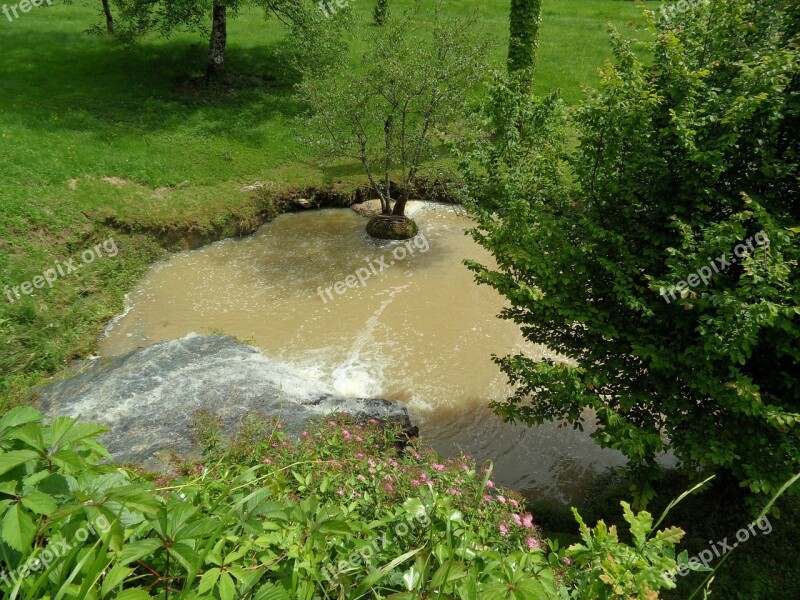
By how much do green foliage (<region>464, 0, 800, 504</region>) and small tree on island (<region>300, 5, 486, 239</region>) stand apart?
Answer: 822 centimetres

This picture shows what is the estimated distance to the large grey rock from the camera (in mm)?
7707

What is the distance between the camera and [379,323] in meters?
13.1

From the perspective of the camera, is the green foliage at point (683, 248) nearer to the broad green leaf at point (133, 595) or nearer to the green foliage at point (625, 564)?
the green foliage at point (625, 564)

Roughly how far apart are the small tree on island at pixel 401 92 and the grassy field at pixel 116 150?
1353mm

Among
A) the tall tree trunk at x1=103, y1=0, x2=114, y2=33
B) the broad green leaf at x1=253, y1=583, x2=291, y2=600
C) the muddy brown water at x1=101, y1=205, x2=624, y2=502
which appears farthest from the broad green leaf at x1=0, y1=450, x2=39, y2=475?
the tall tree trunk at x1=103, y1=0, x2=114, y2=33

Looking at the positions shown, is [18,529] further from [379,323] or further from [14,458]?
[379,323]

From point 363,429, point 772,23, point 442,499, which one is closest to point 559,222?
point 772,23

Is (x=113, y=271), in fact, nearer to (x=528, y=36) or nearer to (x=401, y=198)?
(x=401, y=198)

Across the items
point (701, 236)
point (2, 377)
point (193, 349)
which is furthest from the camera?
point (193, 349)

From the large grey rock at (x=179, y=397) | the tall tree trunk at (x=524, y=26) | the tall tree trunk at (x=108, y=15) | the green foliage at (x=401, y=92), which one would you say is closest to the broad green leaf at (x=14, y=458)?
the large grey rock at (x=179, y=397)

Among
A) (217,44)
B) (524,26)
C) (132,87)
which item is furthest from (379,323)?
(132,87)

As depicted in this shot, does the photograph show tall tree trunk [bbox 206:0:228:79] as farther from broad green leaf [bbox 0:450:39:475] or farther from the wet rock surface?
broad green leaf [bbox 0:450:39:475]

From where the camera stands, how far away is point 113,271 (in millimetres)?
13617

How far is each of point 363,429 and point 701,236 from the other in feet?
16.0
